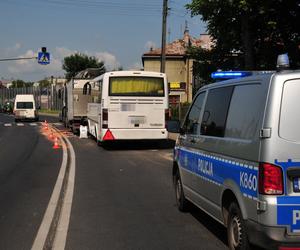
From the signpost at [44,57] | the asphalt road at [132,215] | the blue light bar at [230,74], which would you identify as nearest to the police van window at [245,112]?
the blue light bar at [230,74]

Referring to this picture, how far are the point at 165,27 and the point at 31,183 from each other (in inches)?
870

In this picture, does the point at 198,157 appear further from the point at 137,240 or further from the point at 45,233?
the point at 45,233

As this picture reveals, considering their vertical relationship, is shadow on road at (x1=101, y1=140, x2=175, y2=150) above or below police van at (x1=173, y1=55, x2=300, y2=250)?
below

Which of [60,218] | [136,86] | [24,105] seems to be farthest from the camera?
[24,105]

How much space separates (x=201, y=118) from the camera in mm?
7164

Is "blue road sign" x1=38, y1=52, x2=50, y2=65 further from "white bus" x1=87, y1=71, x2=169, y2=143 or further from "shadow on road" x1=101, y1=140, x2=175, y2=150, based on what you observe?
"white bus" x1=87, y1=71, x2=169, y2=143

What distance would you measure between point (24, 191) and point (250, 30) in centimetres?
1407

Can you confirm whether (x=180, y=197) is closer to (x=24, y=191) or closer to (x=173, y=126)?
(x=173, y=126)

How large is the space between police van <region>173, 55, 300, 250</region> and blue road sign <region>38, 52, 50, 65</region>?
43.2 m

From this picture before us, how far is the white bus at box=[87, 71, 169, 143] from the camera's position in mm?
19734

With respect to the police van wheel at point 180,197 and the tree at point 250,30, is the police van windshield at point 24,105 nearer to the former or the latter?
the tree at point 250,30

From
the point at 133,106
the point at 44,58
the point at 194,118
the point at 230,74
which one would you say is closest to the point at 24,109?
the point at 44,58

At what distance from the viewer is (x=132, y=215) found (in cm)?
810

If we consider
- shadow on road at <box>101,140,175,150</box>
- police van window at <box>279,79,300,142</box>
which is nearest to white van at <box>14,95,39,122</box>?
shadow on road at <box>101,140,175,150</box>
